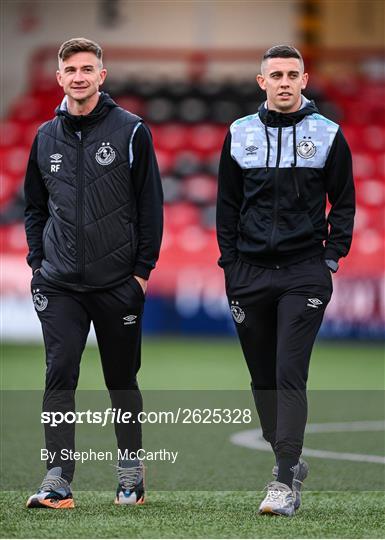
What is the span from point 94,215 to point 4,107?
1700cm

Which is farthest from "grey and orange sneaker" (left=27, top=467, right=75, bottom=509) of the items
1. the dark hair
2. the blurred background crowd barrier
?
A: the blurred background crowd barrier

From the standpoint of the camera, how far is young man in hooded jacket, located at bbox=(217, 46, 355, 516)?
19.3ft

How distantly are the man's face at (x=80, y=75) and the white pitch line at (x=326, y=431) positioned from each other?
2.82 m

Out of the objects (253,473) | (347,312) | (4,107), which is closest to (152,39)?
(4,107)

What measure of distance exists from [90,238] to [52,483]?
3.48 ft

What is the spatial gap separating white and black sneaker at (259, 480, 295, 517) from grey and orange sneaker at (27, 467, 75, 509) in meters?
0.84

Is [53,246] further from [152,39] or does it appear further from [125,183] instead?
[152,39]

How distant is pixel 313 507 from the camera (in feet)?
→ 19.8

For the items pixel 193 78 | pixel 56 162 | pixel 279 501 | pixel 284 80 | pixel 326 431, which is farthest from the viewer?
pixel 193 78

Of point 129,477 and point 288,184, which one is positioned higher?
point 288,184

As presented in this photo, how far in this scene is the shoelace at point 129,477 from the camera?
20.0 feet

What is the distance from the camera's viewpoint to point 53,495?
5.84m

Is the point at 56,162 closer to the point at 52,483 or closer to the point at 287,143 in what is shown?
the point at 287,143

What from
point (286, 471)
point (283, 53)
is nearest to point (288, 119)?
point (283, 53)
